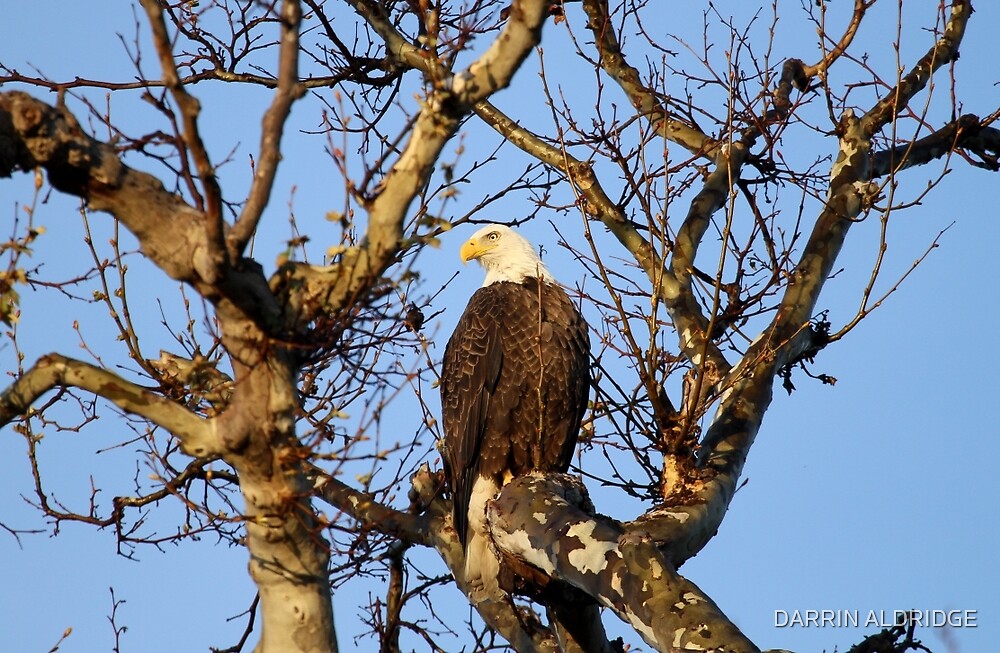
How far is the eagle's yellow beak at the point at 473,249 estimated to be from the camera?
7004mm

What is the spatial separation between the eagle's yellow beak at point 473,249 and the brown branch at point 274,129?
4.01 meters

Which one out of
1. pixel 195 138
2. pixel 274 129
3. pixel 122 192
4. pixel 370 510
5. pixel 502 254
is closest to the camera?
pixel 195 138

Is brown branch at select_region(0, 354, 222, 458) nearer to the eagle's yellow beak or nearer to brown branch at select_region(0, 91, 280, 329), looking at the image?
brown branch at select_region(0, 91, 280, 329)

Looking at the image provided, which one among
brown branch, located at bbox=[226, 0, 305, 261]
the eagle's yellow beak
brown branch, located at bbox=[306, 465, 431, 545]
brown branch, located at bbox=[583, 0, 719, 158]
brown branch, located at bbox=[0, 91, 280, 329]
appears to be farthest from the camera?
the eagle's yellow beak

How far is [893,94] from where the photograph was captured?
6344 mm

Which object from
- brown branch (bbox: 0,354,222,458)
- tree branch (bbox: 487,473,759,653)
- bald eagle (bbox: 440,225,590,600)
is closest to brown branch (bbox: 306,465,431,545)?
tree branch (bbox: 487,473,759,653)

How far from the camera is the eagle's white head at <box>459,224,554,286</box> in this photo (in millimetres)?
6695

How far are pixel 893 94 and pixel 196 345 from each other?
4.12 metres

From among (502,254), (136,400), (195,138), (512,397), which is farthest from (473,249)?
(195,138)

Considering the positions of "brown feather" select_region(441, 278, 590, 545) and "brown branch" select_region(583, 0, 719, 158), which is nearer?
"brown feather" select_region(441, 278, 590, 545)

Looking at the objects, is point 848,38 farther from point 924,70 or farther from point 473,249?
point 473,249

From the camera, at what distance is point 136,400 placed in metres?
3.29

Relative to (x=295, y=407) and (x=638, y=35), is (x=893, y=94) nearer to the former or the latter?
(x=638, y=35)

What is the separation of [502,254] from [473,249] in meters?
0.24
